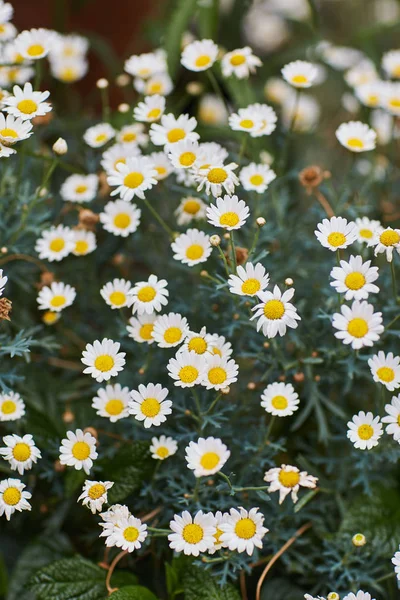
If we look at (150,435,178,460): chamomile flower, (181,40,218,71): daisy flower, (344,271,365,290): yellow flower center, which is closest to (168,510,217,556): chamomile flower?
(150,435,178,460): chamomile flower

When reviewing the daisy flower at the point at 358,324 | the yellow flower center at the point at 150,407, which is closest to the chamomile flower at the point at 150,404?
the yellow flower center at the point at 150,407

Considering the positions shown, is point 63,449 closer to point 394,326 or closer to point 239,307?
point 239,307

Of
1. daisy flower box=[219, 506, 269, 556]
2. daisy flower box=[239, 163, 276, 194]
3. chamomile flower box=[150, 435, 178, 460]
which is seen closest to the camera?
daisy flower box=[219, 506, 269, 556]

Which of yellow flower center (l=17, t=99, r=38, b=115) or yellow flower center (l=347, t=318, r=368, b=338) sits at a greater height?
yellow flower center (l=17, t=99, r=38, b=115)

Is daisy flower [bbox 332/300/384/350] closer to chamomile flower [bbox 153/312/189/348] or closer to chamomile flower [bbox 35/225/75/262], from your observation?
chamomile flower [bbox 153/312/189/348]

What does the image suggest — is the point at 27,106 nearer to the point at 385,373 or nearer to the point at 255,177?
the point at 255,177

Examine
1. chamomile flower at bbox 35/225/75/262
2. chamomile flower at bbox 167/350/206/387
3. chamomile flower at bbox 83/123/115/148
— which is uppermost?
chamomile flower at bbox 83/123/115/148

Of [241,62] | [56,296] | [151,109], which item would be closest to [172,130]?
[151,109]
